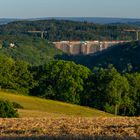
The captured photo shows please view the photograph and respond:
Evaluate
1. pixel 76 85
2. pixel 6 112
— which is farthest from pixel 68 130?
pixel 76 85

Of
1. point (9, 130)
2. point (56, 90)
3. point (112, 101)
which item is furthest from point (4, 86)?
point (9, 130)

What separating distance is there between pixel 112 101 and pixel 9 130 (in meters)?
58.6

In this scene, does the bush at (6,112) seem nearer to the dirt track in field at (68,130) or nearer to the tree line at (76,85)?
the dirt track in field at (68,130)

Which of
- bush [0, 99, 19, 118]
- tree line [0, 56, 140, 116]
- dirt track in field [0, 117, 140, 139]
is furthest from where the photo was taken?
tree line [0, 56, 140, 116]

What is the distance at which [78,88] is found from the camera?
7494 cm

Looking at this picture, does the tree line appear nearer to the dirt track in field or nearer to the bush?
the bush

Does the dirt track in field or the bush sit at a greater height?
the dirt track in field

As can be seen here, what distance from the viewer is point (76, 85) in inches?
2918

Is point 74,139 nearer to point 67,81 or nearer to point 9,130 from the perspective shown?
point 9,130

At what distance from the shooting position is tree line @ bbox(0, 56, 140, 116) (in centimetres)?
7319

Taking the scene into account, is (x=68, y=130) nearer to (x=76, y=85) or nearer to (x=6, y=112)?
(x=6, y=112)

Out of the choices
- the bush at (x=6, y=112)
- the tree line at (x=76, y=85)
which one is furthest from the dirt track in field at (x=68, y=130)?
the tree line at (x=76, y=85)

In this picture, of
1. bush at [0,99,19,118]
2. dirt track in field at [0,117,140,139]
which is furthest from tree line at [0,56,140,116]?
dirt track in field at [0,117,140,139]

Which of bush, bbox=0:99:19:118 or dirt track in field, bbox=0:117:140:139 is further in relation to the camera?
bush, bbox=0:99:19:118
